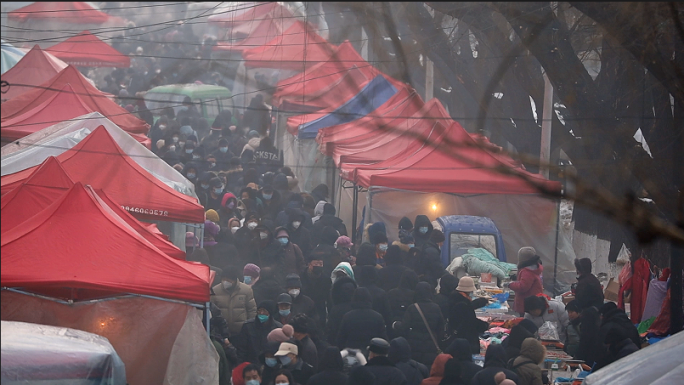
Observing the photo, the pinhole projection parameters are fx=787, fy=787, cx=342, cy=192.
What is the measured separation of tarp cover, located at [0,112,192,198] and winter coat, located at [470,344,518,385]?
6.00 metres

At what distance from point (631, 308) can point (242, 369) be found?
5731 millimetres

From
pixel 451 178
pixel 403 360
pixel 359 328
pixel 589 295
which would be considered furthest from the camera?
pixel 451 178

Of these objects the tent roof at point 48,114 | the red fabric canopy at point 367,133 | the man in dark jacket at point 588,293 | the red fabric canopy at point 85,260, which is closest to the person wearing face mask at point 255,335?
the red fabric canopy at point 85,260

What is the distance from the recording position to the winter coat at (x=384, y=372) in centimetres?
661

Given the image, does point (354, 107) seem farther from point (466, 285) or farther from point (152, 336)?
point (152, 336)

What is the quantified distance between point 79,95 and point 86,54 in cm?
1346

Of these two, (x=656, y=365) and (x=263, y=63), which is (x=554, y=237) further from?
(x=263, y=63)

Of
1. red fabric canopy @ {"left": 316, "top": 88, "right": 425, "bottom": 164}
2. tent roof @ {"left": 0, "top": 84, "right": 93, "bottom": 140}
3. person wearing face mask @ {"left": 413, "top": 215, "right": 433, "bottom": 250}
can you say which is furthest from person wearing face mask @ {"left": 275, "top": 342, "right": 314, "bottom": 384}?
tent roof @ {"left": 0, "top": 84, "right": 93, "bottom": 140}

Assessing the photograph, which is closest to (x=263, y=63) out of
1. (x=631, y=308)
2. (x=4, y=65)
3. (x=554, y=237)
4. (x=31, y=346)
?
(x=4, y=65)

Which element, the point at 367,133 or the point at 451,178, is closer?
the point at 451,178

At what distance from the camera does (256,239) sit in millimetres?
10688

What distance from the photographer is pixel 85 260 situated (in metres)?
6.49

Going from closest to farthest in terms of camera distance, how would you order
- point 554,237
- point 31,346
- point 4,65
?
point 31,346 → point 554,237 → point 4,65

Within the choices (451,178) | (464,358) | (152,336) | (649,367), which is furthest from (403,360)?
(451,178)
